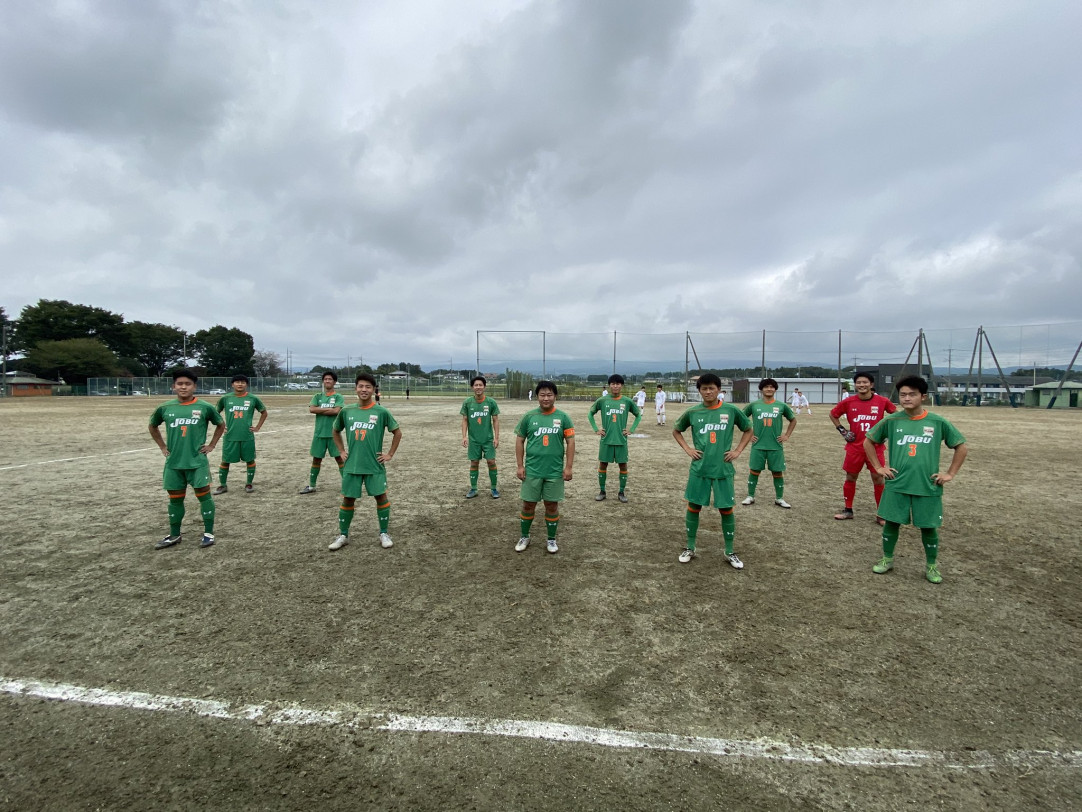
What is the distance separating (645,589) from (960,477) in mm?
8651

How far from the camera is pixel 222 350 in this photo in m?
79.9

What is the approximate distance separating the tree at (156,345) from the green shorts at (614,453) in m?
91.8

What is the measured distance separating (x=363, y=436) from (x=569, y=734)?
3686 millimetres

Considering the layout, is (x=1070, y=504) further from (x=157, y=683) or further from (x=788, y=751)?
(x=157, y=683)

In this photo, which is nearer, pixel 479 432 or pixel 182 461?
pixel 182 461

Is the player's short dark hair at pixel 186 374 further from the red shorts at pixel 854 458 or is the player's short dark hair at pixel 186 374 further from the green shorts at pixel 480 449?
the red shorts at pixel 854 458

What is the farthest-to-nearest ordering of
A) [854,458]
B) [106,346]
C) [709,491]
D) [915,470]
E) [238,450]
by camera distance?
[106,346]
[238,450]
[854,458]
[709,491]
[915,470]

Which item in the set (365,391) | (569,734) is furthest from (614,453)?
(569,734)

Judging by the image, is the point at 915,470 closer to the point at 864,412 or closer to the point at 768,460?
the point at 864,412

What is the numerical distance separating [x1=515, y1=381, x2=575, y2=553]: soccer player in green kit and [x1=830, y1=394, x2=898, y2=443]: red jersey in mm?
3982

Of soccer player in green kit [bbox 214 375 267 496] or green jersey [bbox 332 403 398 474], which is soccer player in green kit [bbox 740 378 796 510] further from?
soccer player in green kit [bbox 214 375 267 496]

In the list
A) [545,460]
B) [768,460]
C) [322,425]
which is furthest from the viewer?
[322,425]

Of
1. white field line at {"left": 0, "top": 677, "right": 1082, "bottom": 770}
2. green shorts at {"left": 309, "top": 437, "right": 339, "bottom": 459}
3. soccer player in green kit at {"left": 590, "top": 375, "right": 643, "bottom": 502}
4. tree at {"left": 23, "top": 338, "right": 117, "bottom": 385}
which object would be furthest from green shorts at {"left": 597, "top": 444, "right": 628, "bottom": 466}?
tree at {"left": 23, "top": 338, "right": 117, "bottom": 385}

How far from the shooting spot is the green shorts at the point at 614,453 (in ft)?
24.9
